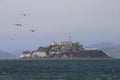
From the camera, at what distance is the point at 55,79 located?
89625mm

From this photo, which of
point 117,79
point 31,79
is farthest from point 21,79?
point 117,79

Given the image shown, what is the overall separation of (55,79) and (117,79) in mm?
9916

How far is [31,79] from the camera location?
89.4 meters

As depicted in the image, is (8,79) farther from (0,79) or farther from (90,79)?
(90,79)

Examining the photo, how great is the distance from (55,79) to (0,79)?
27.2 feet

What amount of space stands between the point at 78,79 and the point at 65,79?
2.15 metres

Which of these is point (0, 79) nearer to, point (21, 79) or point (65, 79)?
point (21, 79)

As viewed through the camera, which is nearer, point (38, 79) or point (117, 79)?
point (117, 79)

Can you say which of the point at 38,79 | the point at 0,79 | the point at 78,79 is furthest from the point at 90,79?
the point at 0,79

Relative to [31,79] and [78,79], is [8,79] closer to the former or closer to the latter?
[31,79]

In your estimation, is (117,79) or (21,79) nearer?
(117,79)

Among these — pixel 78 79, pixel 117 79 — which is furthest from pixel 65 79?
pixel 117 79

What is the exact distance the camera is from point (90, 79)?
289 ft

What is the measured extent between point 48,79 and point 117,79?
10.7 m
